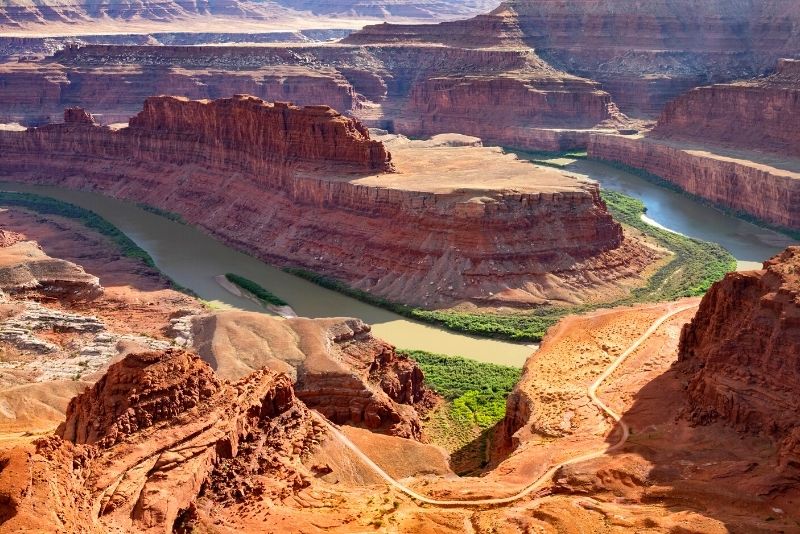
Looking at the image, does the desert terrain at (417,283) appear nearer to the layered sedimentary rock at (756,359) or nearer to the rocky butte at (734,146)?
the layered sedimentary rock at (756,359)

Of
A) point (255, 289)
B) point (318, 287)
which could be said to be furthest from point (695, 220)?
point (255, 289)

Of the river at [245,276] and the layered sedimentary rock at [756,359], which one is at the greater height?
the layered sedimentary rock at [756,359]

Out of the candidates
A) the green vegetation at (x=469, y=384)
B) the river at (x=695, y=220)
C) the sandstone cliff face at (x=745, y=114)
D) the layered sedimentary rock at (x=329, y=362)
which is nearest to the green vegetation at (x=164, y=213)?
the green vegetation at (x=469, y=384)

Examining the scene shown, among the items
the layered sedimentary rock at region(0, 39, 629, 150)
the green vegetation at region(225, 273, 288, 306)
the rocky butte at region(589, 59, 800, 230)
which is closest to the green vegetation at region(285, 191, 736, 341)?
the green vegetation at region(225, 273, 288, 306)

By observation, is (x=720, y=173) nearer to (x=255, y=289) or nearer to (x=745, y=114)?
(x=745, y=114)

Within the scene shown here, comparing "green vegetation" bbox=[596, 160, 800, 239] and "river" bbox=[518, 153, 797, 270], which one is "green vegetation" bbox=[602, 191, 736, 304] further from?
"green vegetation" bbox=[596, 160, 800, 239]

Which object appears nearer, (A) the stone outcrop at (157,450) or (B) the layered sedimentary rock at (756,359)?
(A) the stone outcrop at (157,450)

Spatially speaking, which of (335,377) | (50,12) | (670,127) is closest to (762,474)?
(335,377)
